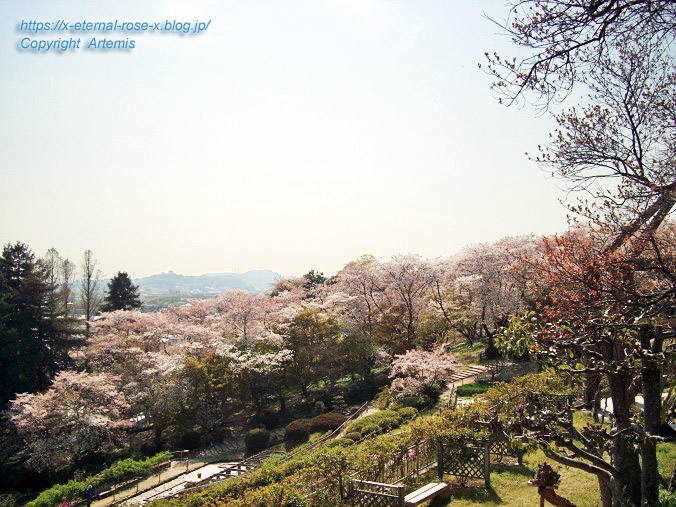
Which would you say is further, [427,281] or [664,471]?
[427,281]

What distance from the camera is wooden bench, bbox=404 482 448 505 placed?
9052mm

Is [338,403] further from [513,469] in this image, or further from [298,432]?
[513,469]

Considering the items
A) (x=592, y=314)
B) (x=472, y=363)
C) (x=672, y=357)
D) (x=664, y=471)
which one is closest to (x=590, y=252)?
(x=592, y=314)

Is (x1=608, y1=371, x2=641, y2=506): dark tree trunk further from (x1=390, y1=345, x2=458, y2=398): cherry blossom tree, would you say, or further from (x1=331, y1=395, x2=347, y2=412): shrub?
(x1=331, y1=395, x2=347, y2=412): shrub

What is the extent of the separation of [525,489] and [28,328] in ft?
97.3

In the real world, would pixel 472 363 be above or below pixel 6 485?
above

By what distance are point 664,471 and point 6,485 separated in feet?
87.2

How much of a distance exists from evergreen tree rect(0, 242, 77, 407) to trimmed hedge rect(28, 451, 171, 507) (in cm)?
955

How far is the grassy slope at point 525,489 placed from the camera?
31.5 ft

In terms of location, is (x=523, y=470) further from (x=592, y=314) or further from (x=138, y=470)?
(x=138, y=470)

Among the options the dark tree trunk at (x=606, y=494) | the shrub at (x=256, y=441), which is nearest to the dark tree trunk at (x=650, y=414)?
the dark tree trunk at (x=606, y=494)

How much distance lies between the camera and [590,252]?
669 cm

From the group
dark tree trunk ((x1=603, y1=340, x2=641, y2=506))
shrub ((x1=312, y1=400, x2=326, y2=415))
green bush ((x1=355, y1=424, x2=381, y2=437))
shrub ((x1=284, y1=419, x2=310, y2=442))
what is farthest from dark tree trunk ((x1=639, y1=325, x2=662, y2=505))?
shrub ((x1=312, y1=400, x2=326, y2=415))

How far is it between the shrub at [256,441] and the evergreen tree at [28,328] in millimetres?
14065
